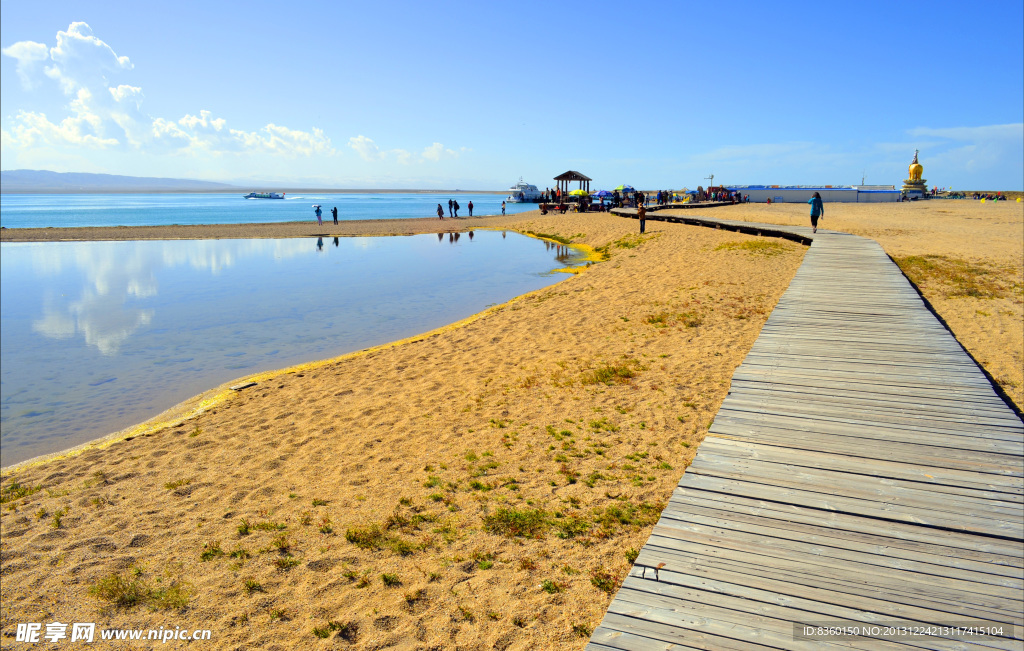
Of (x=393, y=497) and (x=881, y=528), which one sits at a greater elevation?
(x=881, y=528)

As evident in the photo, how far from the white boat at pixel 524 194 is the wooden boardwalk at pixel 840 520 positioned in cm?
10404

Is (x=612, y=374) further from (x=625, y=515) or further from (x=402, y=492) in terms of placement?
(x=402, y=492)

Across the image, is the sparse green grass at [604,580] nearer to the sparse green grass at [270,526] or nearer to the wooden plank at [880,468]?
the wooden plank at [880,468]

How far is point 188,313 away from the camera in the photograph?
15750 millimetres

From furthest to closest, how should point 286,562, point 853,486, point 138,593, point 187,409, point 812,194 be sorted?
1. point 812,194
2. point 187,409
3. point 286,562
4. point 138,593
5. point 853,486

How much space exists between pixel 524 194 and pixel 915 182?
62.2 m

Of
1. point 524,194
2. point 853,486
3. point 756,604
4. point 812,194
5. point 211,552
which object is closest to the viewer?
point 756,604

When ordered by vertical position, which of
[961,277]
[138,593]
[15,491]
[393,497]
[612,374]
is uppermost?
[961,277]

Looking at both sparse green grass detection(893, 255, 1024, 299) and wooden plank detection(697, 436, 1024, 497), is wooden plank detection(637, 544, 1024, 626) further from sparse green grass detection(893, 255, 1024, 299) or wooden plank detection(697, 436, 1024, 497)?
sparse green grass detection(893, 255, 1024, 299)

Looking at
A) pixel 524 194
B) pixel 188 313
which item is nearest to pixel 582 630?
pixel 188 313

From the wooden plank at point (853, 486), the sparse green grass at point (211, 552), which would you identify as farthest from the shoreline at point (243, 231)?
the wooden plank at point (853, 486)

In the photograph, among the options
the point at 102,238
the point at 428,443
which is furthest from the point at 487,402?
the point at 102,238

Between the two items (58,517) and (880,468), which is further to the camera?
(58,517)

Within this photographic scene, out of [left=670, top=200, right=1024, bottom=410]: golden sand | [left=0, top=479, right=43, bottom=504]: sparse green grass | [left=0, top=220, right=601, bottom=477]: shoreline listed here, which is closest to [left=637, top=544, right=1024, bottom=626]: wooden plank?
[left=670, top=200, right=1024, bottom=410]: golden sand
